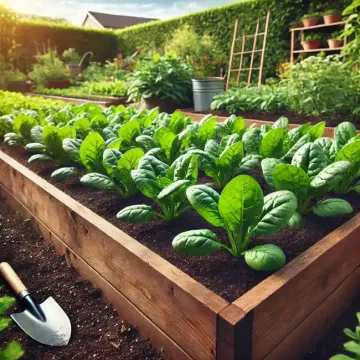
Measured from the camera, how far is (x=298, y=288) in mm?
1009

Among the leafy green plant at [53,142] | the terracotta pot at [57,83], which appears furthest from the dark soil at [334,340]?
the terracotta pot at [57,83]

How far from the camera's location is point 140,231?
1387mm

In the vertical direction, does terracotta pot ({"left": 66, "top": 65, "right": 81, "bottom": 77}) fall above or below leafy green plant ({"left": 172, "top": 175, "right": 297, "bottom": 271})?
above

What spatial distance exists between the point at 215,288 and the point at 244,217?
0.77 ft

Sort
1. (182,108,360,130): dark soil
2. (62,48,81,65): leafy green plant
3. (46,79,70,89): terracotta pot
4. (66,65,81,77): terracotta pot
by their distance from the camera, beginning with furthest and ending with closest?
(62,48,81,65): leafy green plant
(66,65,81,77): terracotta pot
(46,79,70,89): terracotta pot
(182,108,360,130): dark soil

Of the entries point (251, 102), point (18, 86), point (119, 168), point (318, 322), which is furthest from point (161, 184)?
point (18, 86)

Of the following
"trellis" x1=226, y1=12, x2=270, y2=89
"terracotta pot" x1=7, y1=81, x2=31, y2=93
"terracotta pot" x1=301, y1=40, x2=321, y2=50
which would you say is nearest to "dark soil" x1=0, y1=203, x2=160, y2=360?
"trellis" x1=226, y1=12, x2=270, y2=89

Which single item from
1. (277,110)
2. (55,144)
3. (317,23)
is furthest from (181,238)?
(317,23)

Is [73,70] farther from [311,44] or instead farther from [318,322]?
[318,322]

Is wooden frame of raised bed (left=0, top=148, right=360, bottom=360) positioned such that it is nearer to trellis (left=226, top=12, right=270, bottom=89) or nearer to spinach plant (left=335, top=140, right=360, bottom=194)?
spinach plant (left=335, top=140, right=360, bottom=194)

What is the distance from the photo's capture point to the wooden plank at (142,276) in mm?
934

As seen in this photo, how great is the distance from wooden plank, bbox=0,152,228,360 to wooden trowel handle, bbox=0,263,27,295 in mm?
266

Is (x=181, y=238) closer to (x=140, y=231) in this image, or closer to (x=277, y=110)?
(x=140, y=231)

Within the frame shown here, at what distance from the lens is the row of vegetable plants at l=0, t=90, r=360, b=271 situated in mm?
1072
